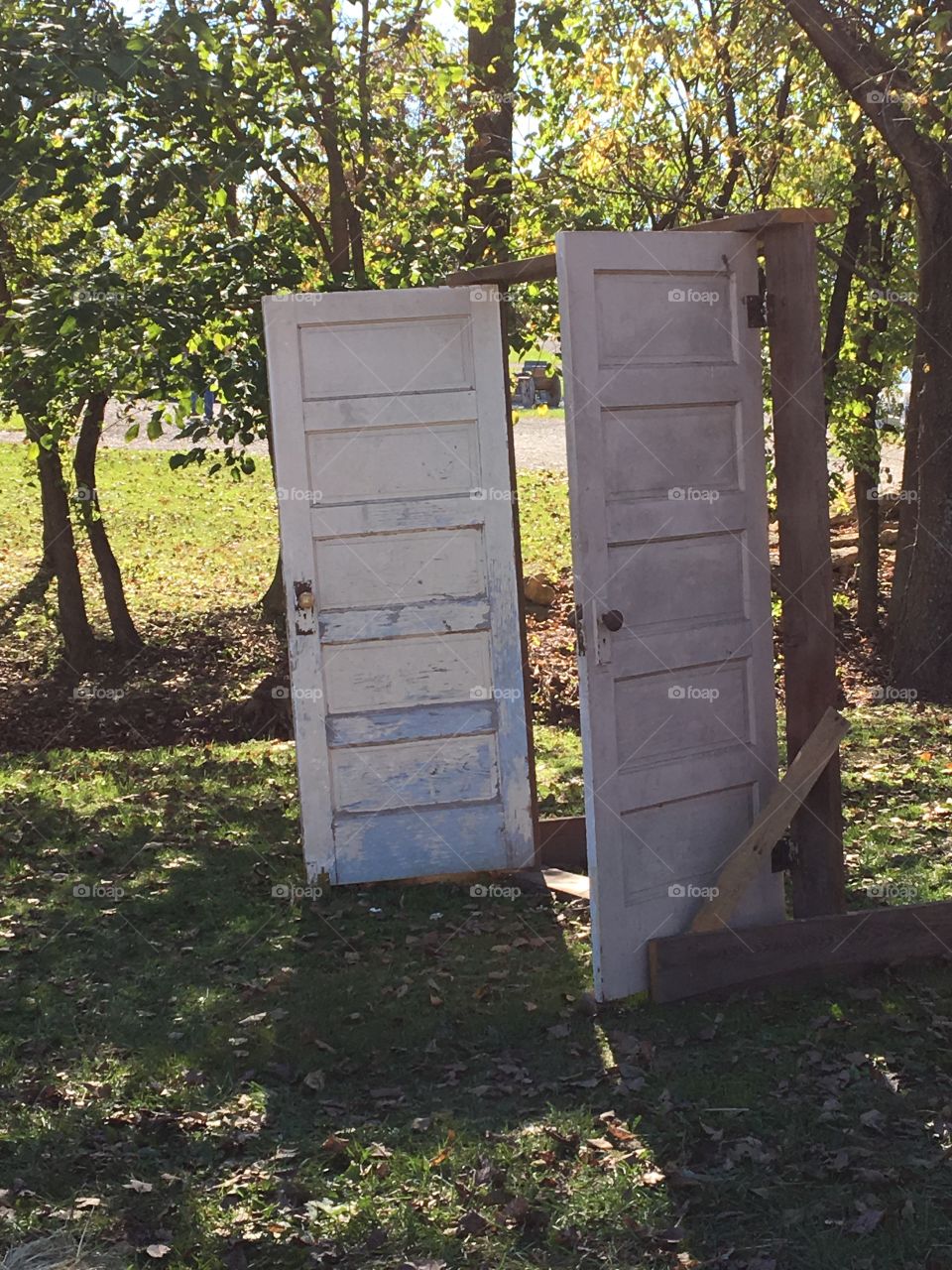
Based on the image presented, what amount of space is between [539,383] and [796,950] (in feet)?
42.6

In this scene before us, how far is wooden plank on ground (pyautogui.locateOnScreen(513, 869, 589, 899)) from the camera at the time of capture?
655cm

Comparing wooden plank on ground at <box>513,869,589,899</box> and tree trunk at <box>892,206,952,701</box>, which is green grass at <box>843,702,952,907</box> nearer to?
tree trunk at <box>892,206,952,701</box>

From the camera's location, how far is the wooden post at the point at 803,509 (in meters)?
5.14

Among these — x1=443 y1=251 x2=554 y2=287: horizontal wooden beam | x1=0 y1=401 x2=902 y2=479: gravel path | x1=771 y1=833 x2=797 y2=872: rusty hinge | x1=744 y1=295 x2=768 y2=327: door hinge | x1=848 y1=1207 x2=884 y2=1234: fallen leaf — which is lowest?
x1=848 y1=1207 x2=884 y2=1234: fallen leaf

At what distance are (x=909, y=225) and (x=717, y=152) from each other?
2.18m

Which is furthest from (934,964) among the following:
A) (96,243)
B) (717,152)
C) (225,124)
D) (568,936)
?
(717,152)

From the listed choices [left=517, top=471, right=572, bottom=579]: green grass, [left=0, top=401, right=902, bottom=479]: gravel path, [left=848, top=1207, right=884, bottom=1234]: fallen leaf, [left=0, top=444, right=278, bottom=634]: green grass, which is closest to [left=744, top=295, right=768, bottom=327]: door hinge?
[left=848, top=1207, right=884, bottom=1234]: fallen leaf

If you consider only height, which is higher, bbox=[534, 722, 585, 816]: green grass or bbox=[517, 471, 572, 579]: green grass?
bbox=[517, 471, 572, 579]: green grass

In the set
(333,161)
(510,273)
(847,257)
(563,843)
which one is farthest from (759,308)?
(847,257)

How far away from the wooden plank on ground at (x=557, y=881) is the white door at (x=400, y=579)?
0.11m

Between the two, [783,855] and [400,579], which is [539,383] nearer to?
[400,579]

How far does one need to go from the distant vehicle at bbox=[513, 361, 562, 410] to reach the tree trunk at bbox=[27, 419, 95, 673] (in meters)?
4.88

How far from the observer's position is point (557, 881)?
6.70 metres

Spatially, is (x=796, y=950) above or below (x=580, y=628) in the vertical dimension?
below
